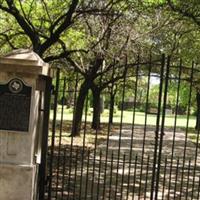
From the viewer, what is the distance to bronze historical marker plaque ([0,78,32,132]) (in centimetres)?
768

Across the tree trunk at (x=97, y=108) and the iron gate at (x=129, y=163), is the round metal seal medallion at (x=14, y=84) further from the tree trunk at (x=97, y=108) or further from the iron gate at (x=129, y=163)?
the tree trunk at (x=97, y=108)

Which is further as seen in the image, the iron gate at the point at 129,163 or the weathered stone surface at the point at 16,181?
the iron gate at the point at 129,163

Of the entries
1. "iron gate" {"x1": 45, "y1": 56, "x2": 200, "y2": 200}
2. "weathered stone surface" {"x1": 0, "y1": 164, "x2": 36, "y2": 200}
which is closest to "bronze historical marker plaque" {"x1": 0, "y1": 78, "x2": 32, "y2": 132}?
"weathered stone surface" {"x1": 0, "y1": 164, "x2": 36, "y2": 200}

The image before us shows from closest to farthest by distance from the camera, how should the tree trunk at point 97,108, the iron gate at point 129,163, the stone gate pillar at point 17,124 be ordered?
the stone gate pillar at point 17,124
the iron gate at point 129,163
the tree trunk at point 97,108

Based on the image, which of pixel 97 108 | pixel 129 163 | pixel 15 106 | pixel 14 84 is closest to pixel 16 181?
pixel 15 106

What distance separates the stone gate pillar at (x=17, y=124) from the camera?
7668 mm

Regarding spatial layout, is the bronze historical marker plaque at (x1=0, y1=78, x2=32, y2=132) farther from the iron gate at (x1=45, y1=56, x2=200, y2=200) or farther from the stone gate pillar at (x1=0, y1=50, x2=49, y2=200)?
the iron gate at (x1=45, y1=56, x2=200, y2=200)

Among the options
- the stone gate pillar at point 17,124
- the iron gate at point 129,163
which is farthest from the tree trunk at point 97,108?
the stone gate pillar at point 17,124

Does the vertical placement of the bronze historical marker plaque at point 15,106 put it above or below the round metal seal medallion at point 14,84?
below

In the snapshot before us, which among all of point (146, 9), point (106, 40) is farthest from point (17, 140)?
point (106, 40)

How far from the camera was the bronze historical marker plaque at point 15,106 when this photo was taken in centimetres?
768

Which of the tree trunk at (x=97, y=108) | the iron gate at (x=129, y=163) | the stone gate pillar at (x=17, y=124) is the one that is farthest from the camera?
the tree trunk at (x=97, y=108)

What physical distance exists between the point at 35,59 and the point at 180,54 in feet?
69.2

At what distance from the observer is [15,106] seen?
303 inches
